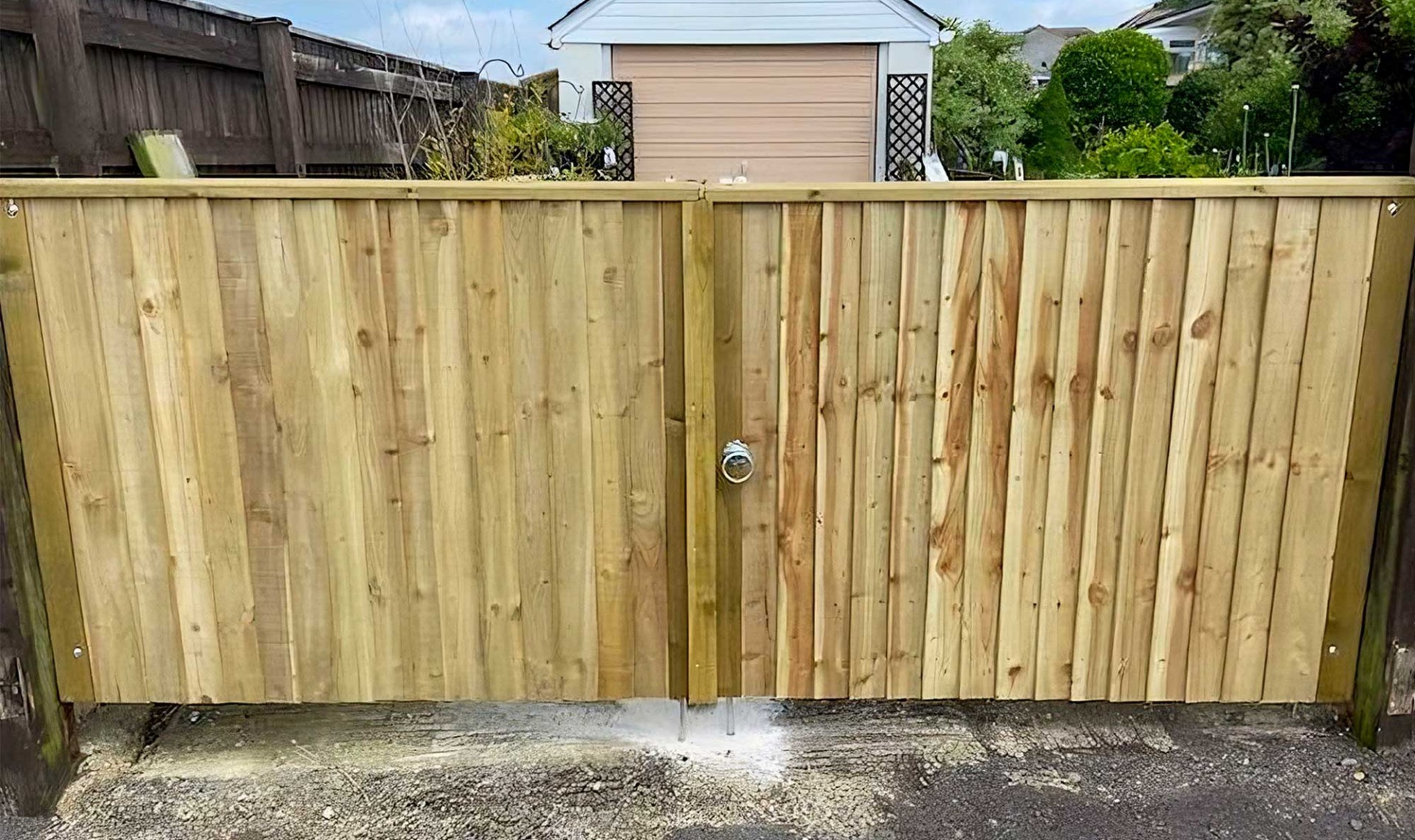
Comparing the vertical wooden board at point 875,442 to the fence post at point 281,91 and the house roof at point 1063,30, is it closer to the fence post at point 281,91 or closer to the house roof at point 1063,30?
the fence post at point 281,91

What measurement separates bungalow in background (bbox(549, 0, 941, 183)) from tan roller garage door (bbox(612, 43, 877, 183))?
11 millimetres

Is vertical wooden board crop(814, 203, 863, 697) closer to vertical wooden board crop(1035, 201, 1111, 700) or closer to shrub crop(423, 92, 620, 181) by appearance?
vertical wooden board crop(1035, 201, 1111, 700)

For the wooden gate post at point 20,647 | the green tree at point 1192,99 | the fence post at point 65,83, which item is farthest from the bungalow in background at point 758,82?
the wooden gate post at point 20,647

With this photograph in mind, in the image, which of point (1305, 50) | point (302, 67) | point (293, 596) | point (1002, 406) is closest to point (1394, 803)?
point (1002, 406)

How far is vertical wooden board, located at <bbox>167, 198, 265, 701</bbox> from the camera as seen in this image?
91.6 inches

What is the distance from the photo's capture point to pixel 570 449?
2.48m

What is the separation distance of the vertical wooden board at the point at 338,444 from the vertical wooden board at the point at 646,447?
653 mm

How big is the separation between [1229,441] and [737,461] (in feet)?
3.93

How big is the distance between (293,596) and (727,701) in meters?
1.17

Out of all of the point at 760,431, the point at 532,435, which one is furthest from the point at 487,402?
the point at 760,431

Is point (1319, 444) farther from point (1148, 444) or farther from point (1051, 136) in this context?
point (1051, 136)

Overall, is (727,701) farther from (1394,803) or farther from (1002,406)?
(1394,803)

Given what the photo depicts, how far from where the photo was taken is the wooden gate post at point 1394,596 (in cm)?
239

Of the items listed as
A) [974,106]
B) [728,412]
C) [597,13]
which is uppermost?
[597,13]
